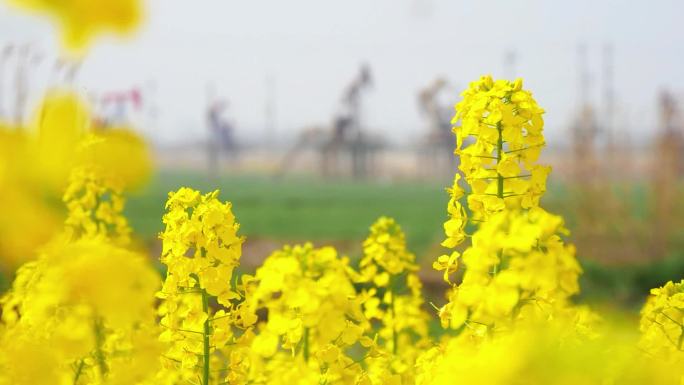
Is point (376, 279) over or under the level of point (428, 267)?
over

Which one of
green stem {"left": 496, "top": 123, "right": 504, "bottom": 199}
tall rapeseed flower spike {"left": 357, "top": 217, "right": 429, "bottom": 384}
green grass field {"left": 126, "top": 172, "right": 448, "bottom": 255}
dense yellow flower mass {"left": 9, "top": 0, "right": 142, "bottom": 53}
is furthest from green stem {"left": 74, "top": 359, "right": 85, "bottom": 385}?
green grass field {"left": 126, "top": 172, "right": 448, "bottom": 255}

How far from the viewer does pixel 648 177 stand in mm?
9695

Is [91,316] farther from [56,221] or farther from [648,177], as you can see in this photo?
[648,177]

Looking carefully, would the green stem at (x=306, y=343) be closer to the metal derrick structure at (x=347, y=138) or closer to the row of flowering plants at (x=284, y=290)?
the row of flowering plants at (x=284, y=290)

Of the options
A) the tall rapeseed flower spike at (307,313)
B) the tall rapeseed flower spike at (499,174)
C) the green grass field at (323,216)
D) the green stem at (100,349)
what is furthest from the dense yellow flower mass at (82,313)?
the green grass field at (323,216)

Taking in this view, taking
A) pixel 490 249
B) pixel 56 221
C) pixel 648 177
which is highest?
pixel 56 221

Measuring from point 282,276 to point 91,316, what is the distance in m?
0.34

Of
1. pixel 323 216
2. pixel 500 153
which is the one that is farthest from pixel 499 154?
pixel 323 216

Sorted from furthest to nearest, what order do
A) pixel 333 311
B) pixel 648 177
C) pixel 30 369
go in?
pixel 648 177 → pixel 333 311 → pixel 30 369

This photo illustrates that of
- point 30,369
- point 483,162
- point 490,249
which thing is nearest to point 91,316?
point 30,369

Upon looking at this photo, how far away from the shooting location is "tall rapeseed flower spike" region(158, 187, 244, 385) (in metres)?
1.68

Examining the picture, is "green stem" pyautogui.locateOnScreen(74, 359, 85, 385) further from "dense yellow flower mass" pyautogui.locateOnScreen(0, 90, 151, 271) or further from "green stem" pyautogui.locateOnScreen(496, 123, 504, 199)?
"dense yellow flower mass" pyautogui.locateOnScreen(0, 90, 151, 271)

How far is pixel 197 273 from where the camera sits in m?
1.70

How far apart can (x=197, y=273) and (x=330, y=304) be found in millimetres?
367
